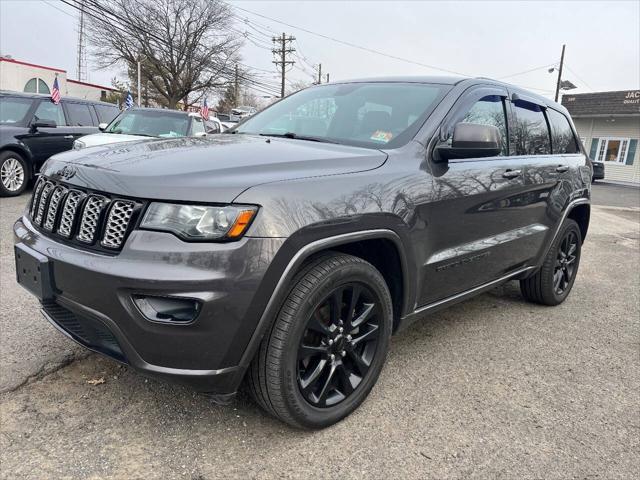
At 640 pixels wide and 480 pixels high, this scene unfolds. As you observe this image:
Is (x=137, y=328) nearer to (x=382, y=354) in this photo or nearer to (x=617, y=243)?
(x=382, y=354)

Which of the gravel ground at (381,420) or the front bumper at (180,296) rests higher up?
the front bumper at (180,296)

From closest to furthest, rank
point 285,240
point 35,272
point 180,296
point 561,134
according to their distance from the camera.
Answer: point 180,296 → point 285,240 → point 35,272 → point 561,134

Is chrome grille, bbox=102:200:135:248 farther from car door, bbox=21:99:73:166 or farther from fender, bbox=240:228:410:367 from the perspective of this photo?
car door, bbox=21:99:73:166

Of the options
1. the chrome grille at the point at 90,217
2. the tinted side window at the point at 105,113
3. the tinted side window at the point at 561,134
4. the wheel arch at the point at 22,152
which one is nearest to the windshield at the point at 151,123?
the tinted side window at the point at 105,113

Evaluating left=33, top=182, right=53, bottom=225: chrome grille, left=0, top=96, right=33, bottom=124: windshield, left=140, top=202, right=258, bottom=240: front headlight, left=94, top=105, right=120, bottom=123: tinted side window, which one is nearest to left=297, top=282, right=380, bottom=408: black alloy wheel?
left=140, top=202, right=258, bottom=240: front headlight

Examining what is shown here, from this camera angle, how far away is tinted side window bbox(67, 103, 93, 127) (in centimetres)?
920

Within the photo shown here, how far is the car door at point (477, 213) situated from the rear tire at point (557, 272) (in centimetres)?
55

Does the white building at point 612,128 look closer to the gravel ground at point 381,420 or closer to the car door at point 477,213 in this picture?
the car door at point 477,213

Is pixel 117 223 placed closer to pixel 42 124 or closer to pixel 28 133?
pixel 28 133

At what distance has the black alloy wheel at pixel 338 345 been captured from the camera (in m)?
2.28

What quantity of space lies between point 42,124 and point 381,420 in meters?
8.13

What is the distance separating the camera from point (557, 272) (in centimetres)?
442

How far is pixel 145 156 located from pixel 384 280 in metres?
1.29

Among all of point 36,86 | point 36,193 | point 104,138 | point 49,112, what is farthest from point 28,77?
point 36,193
